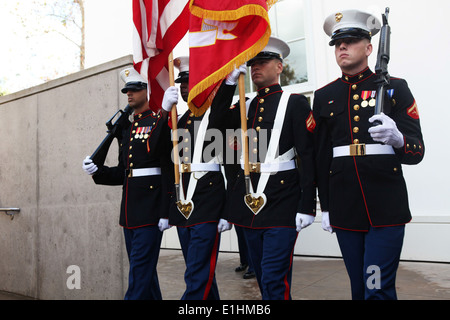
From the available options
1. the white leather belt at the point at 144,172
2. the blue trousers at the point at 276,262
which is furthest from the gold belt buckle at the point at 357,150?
the white leather belt at the point at 144,172

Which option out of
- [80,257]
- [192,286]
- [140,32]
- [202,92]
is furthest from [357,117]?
[80,257]

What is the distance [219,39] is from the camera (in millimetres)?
3252

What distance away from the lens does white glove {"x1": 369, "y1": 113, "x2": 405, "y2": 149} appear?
7.55ft

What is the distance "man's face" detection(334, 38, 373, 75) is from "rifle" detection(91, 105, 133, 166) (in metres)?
1.96

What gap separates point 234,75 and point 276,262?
1.31 m

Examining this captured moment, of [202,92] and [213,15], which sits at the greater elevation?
[213,15]

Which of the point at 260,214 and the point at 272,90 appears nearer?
the point at 260,214

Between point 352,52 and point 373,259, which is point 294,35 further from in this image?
point 373,259

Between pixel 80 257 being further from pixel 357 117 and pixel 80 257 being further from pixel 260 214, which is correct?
pixel 357 117

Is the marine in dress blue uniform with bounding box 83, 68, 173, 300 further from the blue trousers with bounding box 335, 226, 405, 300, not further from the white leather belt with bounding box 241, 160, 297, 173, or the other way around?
the blue trousers with bounding box 335, 226, 405, 300

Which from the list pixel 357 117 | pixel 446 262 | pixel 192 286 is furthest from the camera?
pixel 446 262

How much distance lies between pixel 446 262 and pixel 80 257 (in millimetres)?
4442

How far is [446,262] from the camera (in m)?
5.58

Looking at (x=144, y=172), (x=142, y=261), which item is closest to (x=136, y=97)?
(x=144, y=172)
